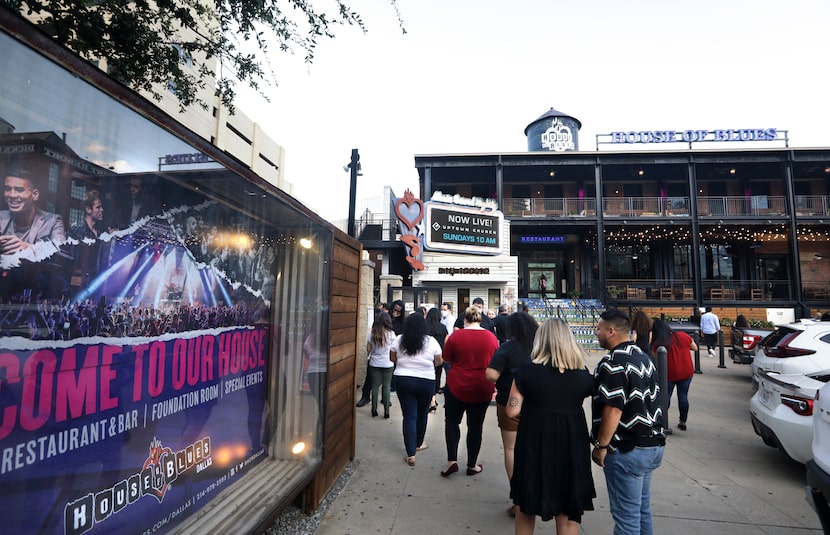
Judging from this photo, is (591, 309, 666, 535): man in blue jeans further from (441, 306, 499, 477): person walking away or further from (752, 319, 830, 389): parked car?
(752, 319, 830, 389): parked car

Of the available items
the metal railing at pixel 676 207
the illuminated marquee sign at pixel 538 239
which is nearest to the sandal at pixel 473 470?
the metal railing at pixel 676 207

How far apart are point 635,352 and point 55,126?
3.28 m

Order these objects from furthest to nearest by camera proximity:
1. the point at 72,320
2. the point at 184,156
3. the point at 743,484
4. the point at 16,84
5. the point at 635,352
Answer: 1. the point at 743,484
2. the point at 635,352
3. the point at 184,156
4. the point at 72,320
5. the point at 16,84

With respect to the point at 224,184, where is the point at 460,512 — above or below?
below

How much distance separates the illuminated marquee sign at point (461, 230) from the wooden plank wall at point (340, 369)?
14.0 meters

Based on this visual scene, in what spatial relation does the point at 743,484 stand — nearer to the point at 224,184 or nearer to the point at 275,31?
the point at 224,184

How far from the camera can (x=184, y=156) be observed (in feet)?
7.64

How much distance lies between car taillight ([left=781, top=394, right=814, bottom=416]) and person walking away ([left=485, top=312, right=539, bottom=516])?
2.78 metres

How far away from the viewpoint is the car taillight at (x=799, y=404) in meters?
3.98

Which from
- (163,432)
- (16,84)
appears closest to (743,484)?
(163,432)

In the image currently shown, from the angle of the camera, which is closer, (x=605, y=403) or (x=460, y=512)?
(x=605, y=403)

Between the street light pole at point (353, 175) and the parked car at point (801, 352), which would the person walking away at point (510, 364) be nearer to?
the parked car at point (801, 352)

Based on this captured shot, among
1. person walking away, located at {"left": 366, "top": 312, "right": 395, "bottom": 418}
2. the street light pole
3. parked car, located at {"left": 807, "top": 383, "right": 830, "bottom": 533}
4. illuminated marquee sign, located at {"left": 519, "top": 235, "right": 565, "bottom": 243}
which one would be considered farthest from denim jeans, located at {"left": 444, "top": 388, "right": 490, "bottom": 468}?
illuminated marquee sign, located at {"left": 519, "top": 235, "right": 565, "bottom": 243}

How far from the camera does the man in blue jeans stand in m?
2.56
